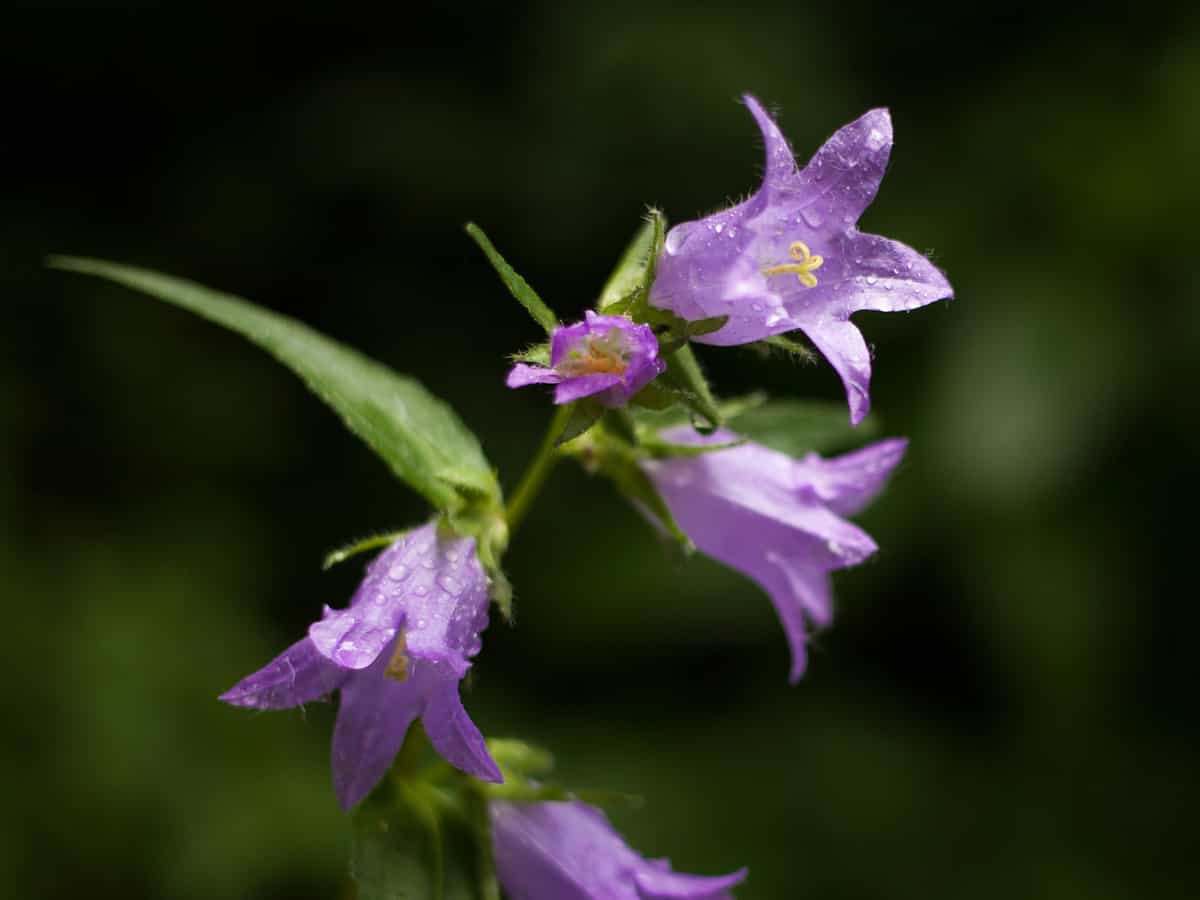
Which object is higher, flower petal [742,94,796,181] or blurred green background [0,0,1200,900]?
flower petal [742,94,796,181]

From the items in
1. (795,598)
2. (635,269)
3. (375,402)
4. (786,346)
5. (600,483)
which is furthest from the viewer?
(600,483)

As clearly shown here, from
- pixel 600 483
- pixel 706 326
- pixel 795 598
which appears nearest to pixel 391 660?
pixel 706 326

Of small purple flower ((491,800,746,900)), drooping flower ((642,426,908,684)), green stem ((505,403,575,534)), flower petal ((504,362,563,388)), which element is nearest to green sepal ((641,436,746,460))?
drooping flower ((642,426,908,684))

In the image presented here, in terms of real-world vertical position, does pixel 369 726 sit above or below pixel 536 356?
below

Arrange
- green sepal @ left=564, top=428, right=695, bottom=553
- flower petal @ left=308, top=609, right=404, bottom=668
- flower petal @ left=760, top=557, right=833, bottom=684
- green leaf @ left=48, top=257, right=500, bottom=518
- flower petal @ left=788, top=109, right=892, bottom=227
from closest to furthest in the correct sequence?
1. flower petal @ left=308, top=609, right=404, bottom=668
2. flower petal @ left=788, top=109, right=892, bottom=227
3. green leaf @ left=48, top=257, right=500, bottom=518
4. green sepal @ left=564, top=428, right=695, bottom=553
5. flower petal @ left=760, top=557, right=833, bottom=684

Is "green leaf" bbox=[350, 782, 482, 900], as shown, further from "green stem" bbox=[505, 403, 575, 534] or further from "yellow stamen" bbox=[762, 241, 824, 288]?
"yellow stamen" bbox=[762, 241, 824, 288]

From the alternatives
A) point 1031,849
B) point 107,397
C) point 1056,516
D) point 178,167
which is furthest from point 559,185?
point 1031,849

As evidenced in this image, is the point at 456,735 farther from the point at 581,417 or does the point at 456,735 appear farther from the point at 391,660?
the point at 581,417
